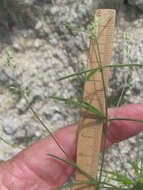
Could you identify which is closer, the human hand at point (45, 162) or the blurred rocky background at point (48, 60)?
the human hand at point (45, 162)

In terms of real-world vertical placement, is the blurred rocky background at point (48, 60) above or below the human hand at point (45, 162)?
above

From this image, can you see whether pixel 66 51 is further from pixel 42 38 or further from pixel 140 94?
pixel 140 94

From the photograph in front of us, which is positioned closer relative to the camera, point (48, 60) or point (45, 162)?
point (45, 162)

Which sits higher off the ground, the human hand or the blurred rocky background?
the blurred rocky background

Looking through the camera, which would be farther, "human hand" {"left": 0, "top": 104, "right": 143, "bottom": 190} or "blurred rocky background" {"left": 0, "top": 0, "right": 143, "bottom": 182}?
"blurred rocky background" {"left": 0, "top": 0, "right": 143, "bottom": 182}

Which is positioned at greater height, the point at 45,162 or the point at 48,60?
the point at 48,60
